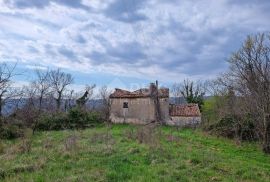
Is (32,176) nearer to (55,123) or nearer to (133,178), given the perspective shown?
(133,178)

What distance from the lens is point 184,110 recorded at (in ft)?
148

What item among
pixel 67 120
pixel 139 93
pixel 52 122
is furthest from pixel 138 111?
pixel 52 122

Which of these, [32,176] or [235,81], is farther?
[235,81]

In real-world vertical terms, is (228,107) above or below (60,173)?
above

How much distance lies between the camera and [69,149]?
1489cm

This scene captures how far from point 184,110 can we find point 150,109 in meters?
4.47

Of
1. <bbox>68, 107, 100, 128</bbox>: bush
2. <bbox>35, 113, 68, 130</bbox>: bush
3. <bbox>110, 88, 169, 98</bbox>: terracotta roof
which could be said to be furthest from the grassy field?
<bbox>110, 88, 169, 98</bbox>: terracotta roof

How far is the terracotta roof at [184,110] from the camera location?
44322mm

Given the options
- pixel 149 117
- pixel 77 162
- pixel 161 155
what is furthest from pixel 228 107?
pixel 77 162

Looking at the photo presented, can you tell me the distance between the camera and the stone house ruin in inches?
1738

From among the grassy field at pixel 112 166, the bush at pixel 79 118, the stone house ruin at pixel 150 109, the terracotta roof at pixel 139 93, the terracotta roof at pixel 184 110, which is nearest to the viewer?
Answer: the grassy field at pixel 112 166

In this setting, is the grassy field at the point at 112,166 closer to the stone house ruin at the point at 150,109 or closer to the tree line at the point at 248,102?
the tree line at the point at 248,102

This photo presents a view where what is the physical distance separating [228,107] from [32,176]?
2510cm

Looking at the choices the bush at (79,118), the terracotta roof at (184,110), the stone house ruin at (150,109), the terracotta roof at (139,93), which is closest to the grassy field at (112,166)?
the bush at (79,118)
